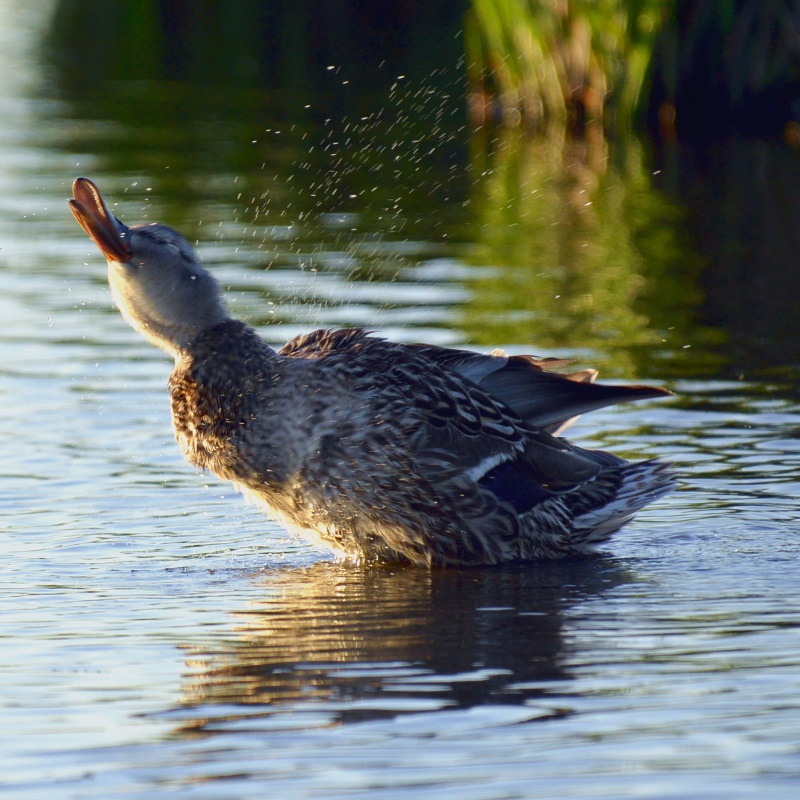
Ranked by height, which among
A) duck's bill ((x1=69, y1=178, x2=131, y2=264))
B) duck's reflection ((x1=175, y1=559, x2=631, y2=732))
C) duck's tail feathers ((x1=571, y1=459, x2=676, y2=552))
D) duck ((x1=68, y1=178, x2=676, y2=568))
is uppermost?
duck's bill ((x1=69, y1=178, x2=131, y2=264))

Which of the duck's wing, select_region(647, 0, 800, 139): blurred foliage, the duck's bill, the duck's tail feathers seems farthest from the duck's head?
select_region(647, 0, 800, 139): blurred foliage

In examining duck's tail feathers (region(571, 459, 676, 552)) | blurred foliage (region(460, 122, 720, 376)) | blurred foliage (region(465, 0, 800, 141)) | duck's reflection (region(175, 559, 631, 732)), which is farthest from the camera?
blurred foliage (region(465, 0, 800, 141))

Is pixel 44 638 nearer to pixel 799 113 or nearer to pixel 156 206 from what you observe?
pixel 156 206

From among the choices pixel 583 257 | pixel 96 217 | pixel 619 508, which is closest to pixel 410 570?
pixel 619 508

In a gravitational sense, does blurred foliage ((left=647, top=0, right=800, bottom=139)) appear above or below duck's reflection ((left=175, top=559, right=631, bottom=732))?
above

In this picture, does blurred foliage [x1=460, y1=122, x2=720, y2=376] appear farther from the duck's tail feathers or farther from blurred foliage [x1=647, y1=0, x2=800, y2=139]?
the duck's tail feathers

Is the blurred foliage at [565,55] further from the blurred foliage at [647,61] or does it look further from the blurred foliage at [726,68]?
the blurred foliage at [726,68]

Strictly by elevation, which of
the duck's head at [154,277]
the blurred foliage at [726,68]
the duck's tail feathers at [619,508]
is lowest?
the duck's tail feathers at [619,508]

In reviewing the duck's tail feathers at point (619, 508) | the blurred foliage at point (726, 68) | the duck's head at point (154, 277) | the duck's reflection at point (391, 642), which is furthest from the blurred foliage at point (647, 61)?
the duck's reflection at point (391, 642)

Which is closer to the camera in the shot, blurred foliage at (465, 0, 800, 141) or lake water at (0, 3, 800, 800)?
lake water at (0, 3, 800, 800)

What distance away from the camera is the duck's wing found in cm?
666

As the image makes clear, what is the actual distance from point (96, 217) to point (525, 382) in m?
1.83

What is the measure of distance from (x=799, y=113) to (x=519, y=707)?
54.0 feet

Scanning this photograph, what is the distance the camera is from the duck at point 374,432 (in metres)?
6.18
